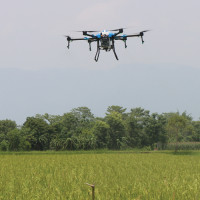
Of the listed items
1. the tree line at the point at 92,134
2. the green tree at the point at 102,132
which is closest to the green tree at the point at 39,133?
the tree line at the point at 92,134

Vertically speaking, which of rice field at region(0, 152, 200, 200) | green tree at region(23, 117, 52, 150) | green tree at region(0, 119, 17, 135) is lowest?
rice field at region(0, 152, 200, 200)

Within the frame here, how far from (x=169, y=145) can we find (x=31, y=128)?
33203 millimetres

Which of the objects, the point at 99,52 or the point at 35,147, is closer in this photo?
the point at 99,52

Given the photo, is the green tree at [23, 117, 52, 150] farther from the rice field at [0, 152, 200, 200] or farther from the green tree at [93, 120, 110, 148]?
the rice field at [0, 152, 200, 200]

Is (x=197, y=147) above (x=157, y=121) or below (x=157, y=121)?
below

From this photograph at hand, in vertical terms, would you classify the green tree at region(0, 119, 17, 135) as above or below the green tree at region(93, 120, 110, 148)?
above

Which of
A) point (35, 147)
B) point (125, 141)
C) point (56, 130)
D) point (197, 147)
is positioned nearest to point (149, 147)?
point (125, 141)

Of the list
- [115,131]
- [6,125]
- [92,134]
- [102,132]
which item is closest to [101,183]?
[92,134]

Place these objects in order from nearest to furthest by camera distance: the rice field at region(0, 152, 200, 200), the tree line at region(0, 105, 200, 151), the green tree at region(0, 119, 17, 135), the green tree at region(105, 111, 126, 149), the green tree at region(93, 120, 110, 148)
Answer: the rice field at region(0, 152, 200, 200) → the tree line at region(0, 105, 200, 151) → the green tree at region(93, 120, 110, 148) → the green tree at region(105, 111, 126, 149) → the green tree at region(0, 119, 17, 135)

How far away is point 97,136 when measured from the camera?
5903 centimetres

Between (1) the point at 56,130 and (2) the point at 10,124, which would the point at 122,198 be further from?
(2) the point at 10,124

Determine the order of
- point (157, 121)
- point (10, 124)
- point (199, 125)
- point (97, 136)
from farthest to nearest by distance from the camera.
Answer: point (199, 125) → point (10, 124) → point (157, 121) → point (97, 136)

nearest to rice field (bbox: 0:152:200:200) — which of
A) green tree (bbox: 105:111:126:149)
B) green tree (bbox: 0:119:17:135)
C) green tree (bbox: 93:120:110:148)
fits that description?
green tree (bbox: 93:120:110:148)

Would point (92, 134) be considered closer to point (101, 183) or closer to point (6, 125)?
point (6, 125)
